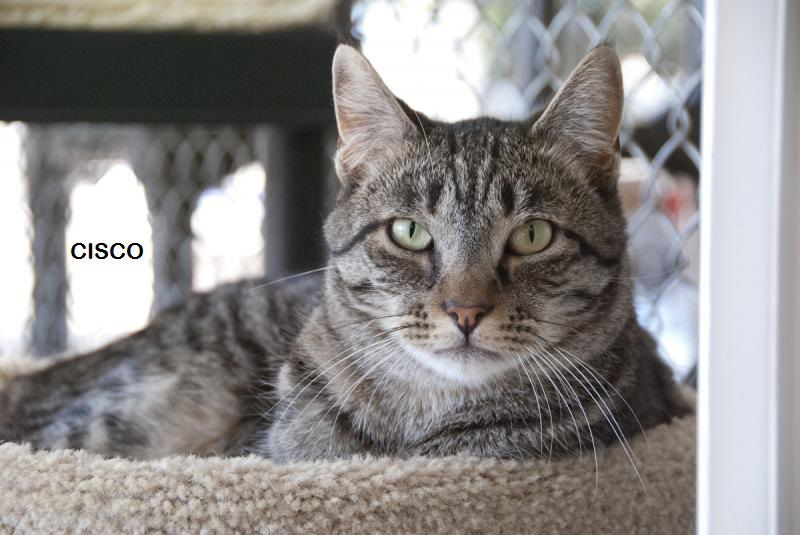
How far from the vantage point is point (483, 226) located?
0.99 m

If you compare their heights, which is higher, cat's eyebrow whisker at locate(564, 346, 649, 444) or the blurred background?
the blurred background

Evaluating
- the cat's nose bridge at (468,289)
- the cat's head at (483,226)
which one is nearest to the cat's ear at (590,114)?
the cat's head at (483,226)

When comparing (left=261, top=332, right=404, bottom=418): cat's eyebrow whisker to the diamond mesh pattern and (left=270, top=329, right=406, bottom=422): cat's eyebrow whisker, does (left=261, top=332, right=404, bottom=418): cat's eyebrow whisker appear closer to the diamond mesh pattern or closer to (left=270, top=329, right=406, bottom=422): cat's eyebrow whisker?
(left=270, top=329, right=406, bottom=422): cat's eyebrow whisker

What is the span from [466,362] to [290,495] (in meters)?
0.25

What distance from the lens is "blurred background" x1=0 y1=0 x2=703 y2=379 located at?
4.79ft

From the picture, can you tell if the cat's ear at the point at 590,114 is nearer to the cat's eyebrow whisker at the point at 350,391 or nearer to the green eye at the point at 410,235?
the green eye at the point at 410,235

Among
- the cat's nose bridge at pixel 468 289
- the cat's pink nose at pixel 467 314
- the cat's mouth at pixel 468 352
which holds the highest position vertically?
the cat's nose bridge at pixel 468 289

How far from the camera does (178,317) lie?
4.94 feet

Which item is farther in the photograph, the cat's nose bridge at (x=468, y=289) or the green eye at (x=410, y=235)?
the green eye at (x=410, y=235)

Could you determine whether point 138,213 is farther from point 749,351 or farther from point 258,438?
point 749,351

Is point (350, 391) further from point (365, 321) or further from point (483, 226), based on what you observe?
point (483, 226)

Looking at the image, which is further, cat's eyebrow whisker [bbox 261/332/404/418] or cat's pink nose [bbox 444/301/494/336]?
cat's eyebrow whisker [bbox 261/332/404/418]

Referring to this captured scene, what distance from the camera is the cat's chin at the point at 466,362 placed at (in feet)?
3.09

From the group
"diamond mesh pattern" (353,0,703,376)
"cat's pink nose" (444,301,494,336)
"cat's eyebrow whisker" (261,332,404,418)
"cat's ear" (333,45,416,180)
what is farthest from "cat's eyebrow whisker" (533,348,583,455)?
"diamond mesh pattern" (353,0,703,376)
